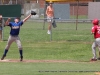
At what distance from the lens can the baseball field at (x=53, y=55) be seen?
15.1m

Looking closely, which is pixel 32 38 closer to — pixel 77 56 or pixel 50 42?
pixel 50 42

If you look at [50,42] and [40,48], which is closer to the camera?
[40,48]

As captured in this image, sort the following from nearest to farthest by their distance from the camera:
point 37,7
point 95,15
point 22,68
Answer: point 22,68
point 95,15
point 37,7

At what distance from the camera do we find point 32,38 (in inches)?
1030

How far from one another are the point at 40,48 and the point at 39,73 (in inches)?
343

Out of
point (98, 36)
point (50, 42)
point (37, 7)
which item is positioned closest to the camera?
A: point (98, 36)

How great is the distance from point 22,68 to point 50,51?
6.59 meters

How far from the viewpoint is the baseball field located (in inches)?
594

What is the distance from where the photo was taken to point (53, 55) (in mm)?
21234

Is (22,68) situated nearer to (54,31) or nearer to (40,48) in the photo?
(40,48)

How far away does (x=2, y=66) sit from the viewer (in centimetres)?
1638

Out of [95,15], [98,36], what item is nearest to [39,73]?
[98,36]

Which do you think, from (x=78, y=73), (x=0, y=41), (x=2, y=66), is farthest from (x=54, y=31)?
(x=78, y=73)

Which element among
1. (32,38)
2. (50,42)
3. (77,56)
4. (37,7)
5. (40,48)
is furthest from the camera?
(37,7)
